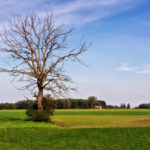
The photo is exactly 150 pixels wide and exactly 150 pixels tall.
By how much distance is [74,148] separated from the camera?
14633 millimetres

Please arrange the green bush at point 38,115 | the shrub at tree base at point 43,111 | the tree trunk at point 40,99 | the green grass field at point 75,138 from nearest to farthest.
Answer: the green grass field at point 75,138
the green bush at point 38,115
the shrub at tree base at point 43,111
the tree trunk at point 40,99

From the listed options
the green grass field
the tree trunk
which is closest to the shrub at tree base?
the tree trunk

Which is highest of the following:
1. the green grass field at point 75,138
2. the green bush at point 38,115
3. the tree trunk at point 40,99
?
the tree trunk at point 40,99

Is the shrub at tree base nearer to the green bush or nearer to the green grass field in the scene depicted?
the green bush

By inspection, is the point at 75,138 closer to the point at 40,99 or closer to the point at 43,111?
the point at 43,111

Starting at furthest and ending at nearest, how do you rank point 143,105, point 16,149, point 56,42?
point 143,105, point 56,42, point 16,149

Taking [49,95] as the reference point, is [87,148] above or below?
below

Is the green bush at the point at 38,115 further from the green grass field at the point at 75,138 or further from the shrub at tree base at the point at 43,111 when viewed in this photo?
the green grass field at the point at 75,138

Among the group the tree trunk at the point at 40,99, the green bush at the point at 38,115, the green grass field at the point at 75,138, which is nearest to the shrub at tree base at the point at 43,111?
the green bush at the point at 38,115

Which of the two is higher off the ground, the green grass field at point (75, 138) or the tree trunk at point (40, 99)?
the tree trunk at point (40, 99)

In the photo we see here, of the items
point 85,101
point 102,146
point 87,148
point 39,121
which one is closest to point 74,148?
point 87,148

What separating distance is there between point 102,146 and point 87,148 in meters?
1.18

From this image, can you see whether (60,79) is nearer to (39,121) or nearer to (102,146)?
(39,121)

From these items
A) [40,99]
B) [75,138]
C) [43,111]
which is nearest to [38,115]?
[43,111]
